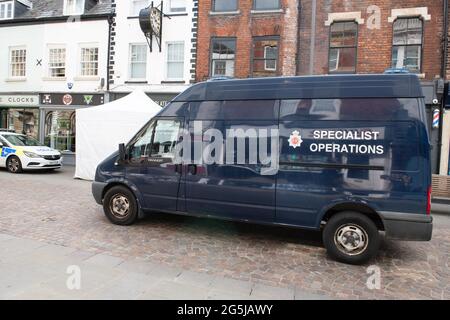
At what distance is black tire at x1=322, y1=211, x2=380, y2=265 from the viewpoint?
4.64 metres

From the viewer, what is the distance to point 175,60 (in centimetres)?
1535

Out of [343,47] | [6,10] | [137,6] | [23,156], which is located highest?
[6,10]

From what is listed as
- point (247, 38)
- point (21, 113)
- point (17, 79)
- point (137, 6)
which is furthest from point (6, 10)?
point (247, 38)

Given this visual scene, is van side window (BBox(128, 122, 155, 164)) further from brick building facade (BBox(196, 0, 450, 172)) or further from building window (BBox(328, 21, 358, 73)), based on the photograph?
building window (BBox(328, 21, 358, 73))

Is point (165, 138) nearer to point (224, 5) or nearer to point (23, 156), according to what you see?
point (23, 156)

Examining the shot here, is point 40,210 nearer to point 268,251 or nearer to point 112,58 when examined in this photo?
point 268,251

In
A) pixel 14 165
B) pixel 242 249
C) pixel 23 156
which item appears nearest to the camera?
pixel 242 249

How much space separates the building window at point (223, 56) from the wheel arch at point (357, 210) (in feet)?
35.0

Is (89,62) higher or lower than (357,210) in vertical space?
higher

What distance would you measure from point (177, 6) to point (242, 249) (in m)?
13.6

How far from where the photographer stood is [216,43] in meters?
14.7

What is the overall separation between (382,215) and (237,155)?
7.42 feet

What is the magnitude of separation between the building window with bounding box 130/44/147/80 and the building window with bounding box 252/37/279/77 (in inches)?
209
